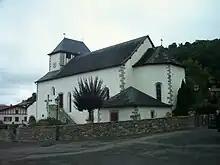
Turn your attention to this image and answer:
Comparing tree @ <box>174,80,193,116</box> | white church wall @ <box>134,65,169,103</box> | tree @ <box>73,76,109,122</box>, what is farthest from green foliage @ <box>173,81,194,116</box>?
tree @ <box>73,76,109,122</box>

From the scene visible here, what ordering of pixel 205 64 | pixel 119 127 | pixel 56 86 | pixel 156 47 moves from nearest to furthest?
pixel 119 127
pixel 156 47
pixel 56 86
pixel 205 64

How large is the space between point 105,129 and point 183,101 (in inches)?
537

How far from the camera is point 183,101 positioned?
3597 cm

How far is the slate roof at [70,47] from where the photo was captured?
5562 cm

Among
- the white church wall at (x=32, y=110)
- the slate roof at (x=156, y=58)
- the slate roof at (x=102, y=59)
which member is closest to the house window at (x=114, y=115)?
the slate roof at (x=102, y=59)

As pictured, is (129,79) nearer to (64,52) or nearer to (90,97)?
(90,97)

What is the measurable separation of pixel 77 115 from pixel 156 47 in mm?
14349

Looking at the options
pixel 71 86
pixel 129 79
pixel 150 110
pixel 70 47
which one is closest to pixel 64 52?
pixel 70 47

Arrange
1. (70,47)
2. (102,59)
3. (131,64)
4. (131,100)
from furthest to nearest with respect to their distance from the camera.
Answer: (70,47)
(102,59)
(131,64)
(131,100)

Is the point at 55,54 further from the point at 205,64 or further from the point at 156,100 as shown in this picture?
the point at 205,64

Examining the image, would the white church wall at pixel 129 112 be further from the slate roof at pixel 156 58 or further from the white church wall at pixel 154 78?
the slate roof at pixel 156 58

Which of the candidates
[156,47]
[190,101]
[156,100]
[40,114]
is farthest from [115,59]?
[40,114]

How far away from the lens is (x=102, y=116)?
3475 centimetres

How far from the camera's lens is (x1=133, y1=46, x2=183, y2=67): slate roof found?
121 feet
